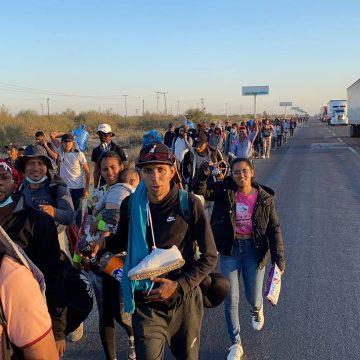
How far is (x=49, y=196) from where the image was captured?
383cm

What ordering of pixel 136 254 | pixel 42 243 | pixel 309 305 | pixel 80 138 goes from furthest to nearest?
pixel 80 138
pixel 309 305
pixel 136 254
pixel 42 243

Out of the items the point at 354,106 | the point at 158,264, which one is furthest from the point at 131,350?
the point at 354,106

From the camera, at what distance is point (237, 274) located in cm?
377

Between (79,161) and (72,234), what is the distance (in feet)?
11.6

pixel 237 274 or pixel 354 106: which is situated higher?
pixel 354 106

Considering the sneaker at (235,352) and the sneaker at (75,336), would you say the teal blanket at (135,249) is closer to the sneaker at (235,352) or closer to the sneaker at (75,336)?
the sneaker at (235,352)

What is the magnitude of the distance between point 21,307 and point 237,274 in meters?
2.40

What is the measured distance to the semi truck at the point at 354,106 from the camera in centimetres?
2987

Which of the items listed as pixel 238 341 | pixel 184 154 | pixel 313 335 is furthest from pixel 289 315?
pixel 184 154

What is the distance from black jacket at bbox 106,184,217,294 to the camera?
257 cm

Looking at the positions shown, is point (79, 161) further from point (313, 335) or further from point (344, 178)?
point (344, 178)

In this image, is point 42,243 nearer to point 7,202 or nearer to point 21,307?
point 7,202

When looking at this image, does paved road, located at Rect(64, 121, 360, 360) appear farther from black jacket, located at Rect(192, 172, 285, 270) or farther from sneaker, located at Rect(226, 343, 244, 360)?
black jacket, located at Rect(192, 172, 285, 270)

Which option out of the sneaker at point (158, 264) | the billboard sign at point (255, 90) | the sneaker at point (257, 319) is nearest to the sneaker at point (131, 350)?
the sneaker at point (257, 319)
